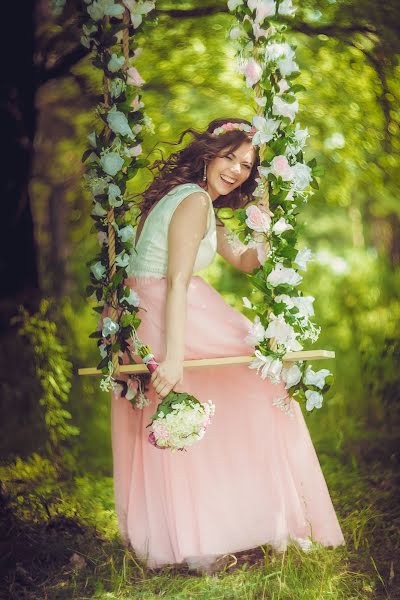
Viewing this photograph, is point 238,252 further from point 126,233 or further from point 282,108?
point 282,108

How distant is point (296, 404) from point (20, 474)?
3.09m

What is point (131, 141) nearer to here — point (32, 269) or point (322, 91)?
point (32, 269)

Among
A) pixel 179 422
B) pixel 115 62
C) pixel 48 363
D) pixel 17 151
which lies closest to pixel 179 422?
pixel 179 422

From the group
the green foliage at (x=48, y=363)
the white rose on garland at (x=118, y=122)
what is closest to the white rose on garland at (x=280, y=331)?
the white rose on garland at (x=118, y=122)

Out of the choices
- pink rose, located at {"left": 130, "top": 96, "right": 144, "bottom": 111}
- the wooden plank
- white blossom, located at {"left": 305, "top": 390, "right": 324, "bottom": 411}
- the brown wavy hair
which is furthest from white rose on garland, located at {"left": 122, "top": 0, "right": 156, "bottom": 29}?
white blossom, located at {"left": 305, "top": 390, "right": 324, "bottom": 411}

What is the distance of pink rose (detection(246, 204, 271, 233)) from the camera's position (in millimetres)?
3531

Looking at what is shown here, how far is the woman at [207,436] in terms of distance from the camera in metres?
3.65

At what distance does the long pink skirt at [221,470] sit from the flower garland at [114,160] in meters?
0.15

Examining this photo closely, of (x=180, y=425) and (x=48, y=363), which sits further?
(x=48, y=363)

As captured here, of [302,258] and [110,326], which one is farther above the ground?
[302,258]

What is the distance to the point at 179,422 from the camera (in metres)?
3.32

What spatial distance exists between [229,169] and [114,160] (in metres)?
0.55

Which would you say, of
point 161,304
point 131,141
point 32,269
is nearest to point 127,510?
point 161,304

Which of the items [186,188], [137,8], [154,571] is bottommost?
[154,571]
